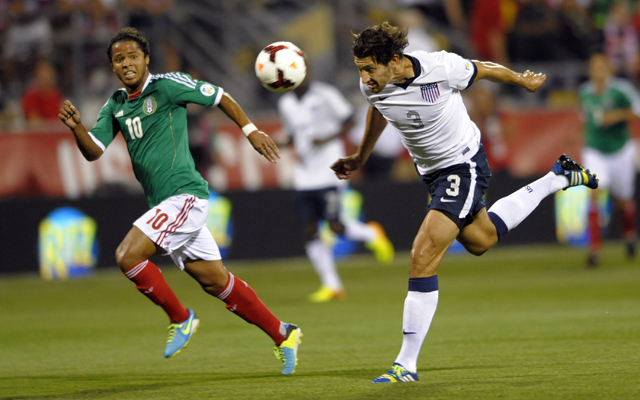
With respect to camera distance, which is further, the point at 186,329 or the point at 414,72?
the point at 186,329

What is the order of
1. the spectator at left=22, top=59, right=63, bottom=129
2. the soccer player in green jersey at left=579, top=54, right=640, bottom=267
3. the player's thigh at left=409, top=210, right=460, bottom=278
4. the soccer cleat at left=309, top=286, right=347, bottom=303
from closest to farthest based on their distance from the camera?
the player's thigh at left=409, top=210, right=460, bottom=278
the soccer cleat at left=309, top=286, right=347, bottom=303
the soccer player in green jersey at left=579, top=54, right=640, bottom=267
the spectator at left=22, top=59, right=63, bottom=129

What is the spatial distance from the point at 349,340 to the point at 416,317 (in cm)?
211

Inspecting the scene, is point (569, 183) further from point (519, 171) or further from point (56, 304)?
point (519, 171)

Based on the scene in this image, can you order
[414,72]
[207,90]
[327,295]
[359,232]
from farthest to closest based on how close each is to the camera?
[359,232]
[327,295]
[207,90]
[414,72]

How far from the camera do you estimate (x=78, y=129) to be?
566 centimetres

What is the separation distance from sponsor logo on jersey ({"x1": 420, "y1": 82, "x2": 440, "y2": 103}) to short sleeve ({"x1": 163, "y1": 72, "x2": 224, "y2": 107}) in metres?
1.36

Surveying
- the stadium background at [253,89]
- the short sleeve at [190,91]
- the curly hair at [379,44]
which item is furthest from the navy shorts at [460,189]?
the stadium background at [253,89]

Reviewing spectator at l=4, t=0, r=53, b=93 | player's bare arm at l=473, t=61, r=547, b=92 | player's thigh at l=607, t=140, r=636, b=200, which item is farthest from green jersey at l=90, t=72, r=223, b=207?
spectator at l=4, t=0, r=53, b=93

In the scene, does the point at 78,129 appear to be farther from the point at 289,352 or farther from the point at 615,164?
the point at 615,164

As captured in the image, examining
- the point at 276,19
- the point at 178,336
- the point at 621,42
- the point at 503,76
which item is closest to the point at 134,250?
the point at 178,336

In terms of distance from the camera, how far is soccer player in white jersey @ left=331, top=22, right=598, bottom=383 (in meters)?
5.29

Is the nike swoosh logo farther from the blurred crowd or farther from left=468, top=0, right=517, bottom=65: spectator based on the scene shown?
left=468, top=0, right=517, bottom=65: spectator

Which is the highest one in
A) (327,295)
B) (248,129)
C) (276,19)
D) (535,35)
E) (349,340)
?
(276,19)

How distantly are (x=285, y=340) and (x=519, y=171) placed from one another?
35.0 feet
